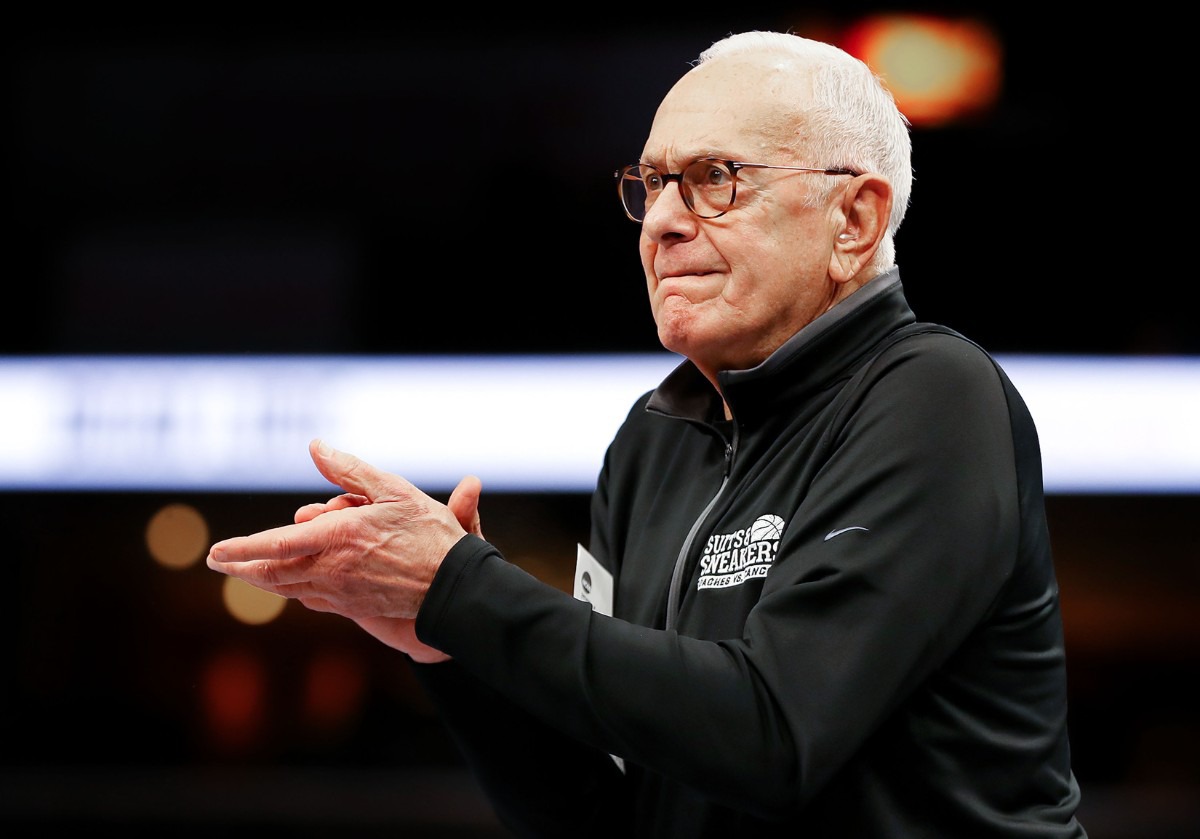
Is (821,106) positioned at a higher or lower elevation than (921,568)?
higher

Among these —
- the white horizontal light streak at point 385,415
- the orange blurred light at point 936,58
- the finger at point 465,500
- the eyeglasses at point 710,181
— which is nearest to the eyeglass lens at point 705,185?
the eyeglasses at point 710,181

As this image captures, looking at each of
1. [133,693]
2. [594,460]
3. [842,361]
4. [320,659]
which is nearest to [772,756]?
[842,361]

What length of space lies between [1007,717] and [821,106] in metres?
0.71

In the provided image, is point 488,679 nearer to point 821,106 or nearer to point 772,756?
point 772,756

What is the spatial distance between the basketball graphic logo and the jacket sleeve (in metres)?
0.07

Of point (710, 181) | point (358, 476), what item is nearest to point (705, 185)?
point (710, 181)

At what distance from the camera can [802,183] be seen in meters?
1.34

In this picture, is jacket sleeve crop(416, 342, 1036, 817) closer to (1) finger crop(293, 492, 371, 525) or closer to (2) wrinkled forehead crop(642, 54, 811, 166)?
(1) finger crop(293, 492, 371, 525)

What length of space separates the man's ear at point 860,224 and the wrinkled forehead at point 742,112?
94mm

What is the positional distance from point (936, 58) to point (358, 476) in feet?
8.11

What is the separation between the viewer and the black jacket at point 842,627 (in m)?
1.03

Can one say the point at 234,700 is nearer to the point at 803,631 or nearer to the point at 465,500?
the point at 465,500

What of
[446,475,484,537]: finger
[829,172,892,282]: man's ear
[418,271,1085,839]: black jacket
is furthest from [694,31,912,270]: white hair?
[446,475,484,537]: finger

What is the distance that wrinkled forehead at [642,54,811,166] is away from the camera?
1341 mm
